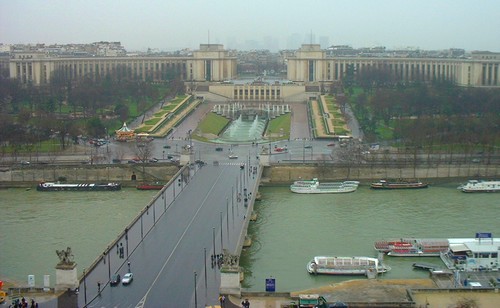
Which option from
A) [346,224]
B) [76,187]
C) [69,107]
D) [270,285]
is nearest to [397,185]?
[346,224]

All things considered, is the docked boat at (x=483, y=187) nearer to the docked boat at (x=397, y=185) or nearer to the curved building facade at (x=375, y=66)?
the docked boat at (x=397, y=185)

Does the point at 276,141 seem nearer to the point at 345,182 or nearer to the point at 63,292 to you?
the point at 345,182

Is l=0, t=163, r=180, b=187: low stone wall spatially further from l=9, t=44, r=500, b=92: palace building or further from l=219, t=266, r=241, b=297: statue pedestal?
l=9, t=44, r=500, b=92: palace building

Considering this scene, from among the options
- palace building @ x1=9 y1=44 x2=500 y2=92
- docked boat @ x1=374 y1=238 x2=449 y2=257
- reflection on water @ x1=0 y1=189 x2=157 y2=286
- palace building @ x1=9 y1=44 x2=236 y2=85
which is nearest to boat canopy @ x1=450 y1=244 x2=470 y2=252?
docked boat @ x1=374 y1=238 x2=449 y2=257

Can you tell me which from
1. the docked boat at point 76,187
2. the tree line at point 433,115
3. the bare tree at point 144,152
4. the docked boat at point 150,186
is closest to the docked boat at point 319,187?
the docked boat at point 150,186

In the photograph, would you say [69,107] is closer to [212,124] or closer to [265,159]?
[212,124]

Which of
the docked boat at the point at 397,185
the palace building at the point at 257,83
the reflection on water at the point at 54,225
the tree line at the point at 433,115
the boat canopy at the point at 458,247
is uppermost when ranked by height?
the palace building at the point at 257,83
